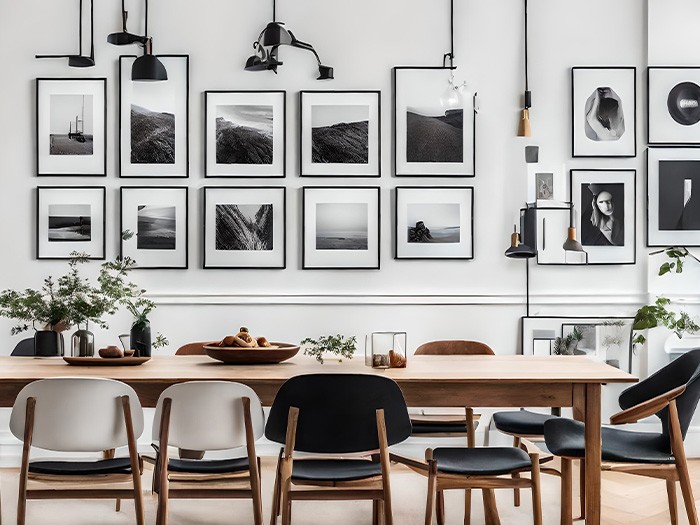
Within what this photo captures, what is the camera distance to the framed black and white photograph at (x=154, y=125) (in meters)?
5.09

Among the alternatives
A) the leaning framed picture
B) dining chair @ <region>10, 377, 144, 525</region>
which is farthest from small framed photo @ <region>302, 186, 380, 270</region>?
dining chair @ <region>10, 377, 144, 525</region>

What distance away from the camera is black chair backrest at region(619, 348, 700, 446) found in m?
3.34

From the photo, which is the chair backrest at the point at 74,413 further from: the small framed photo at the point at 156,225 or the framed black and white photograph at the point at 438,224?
the framed black and white photograph at the point at 438,224

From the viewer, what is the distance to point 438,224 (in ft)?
16.8

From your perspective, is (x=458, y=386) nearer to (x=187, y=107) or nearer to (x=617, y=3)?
(x=187, y=107)

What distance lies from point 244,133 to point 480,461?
281 cm

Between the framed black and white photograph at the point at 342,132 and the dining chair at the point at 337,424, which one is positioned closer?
the dining chair at the point at 337,424

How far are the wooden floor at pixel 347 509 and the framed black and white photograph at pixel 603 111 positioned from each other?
6.93ft

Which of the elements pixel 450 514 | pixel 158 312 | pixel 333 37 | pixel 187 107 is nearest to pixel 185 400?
pixel 450 514

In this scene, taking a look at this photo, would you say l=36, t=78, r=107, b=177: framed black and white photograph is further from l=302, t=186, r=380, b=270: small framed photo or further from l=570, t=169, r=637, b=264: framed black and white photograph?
l=570, t=169, r=637, b=264: framed black and white photograph

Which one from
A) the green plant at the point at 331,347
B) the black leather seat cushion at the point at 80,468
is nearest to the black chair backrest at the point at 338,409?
the green plant at the point at 331,347

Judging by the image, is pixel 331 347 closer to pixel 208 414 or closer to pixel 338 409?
pixel 338 409

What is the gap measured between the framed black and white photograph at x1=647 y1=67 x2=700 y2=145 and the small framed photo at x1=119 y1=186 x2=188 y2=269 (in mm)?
3057

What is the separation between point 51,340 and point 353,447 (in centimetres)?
173
